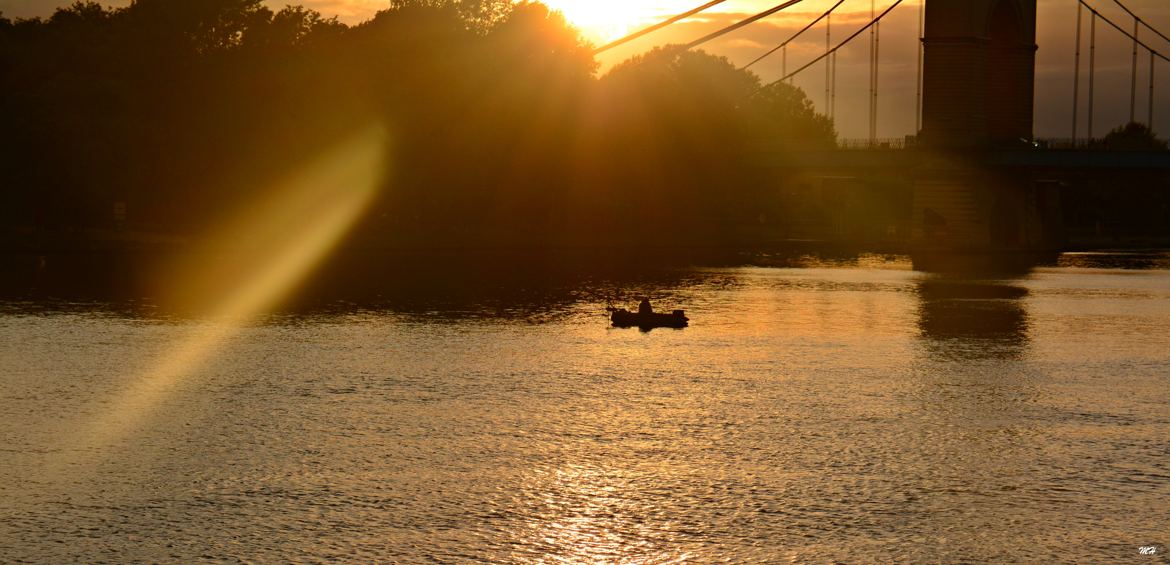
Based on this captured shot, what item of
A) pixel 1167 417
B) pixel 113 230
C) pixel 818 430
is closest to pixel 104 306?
pixel 818 430

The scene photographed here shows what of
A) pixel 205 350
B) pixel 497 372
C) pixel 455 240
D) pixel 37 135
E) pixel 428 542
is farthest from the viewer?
pixel 455 240

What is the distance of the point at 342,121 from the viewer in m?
63.9

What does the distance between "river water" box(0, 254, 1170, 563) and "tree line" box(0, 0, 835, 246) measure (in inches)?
1517

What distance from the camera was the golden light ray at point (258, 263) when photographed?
1404 cm

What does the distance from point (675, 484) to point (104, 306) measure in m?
18.9

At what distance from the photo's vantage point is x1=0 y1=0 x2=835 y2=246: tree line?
61.8 metres

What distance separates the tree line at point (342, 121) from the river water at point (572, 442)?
38.5 metres

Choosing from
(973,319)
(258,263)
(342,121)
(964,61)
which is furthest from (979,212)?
(973,319)

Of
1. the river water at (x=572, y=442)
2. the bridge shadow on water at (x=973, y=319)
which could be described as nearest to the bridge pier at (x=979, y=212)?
the bridge shadow on water at (x=973, y=319)

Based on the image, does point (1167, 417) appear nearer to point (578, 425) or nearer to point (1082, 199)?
point (578, 425)

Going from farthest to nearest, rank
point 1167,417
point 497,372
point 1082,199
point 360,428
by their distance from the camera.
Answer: point 1082,199 < point 497,372 < point 1167,417 < point 360,428

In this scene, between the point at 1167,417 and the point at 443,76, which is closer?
the point at 1167,417

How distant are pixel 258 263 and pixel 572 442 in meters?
33.5

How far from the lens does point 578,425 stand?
1322 cm
